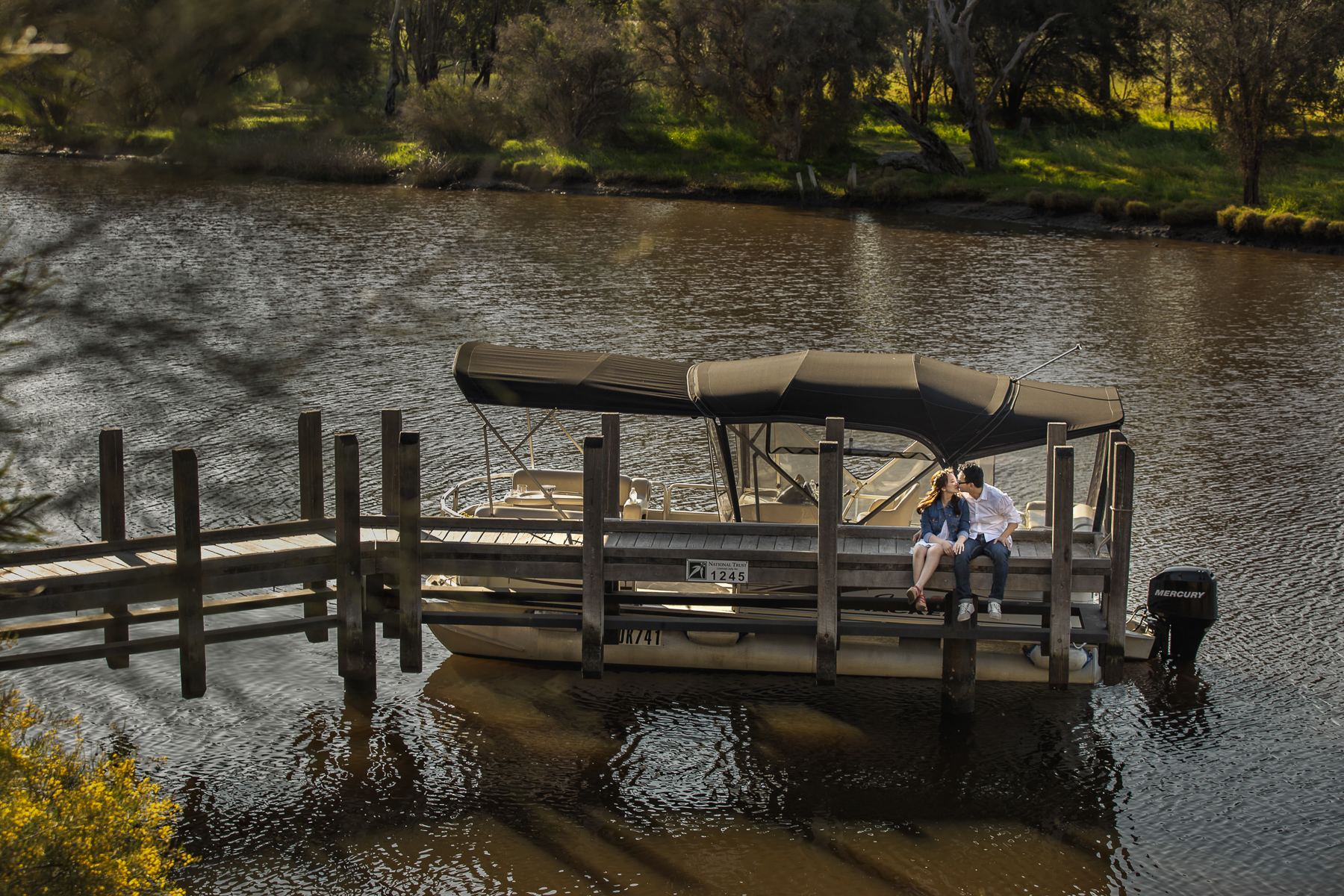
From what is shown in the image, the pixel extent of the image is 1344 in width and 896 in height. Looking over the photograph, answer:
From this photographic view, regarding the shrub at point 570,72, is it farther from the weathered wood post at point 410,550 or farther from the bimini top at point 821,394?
the weathered wood post at point 410,550

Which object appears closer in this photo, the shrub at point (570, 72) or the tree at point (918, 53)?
the shrub at point (570, 72)

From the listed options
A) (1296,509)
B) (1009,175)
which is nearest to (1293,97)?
(1009,175)

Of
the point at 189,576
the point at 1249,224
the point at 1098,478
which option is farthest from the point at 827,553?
the point at 1249,224

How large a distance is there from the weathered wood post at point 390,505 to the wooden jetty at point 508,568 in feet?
0.07

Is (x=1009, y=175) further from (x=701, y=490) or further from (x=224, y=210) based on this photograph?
(x=224, y=210)

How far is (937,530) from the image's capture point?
1091 centimetres

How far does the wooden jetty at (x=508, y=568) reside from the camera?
10.5 m

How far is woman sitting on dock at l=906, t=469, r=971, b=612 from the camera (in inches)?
420

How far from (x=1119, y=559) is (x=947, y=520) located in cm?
162

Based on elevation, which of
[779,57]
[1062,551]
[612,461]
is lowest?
[1062,551]

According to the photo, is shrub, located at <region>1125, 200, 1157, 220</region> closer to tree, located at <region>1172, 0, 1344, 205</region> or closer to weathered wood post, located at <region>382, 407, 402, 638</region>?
tree, located at <region>1172, 0, 1344, 205</region>

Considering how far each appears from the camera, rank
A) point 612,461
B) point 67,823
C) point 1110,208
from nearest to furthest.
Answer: point 67,823, point 612,461, point 1110,208

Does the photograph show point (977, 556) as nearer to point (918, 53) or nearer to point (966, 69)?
point (966, 69)

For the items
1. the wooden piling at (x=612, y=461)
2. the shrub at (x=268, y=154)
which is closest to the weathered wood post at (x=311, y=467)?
the wooden piling at (x=612, y=461)
